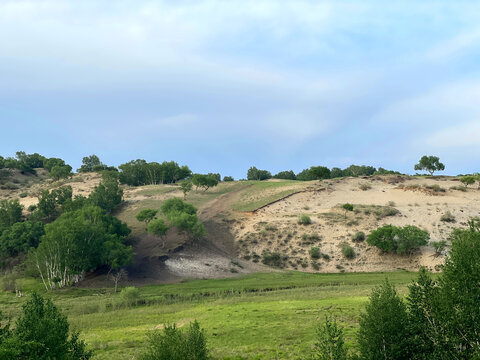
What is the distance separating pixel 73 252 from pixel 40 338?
56.4m

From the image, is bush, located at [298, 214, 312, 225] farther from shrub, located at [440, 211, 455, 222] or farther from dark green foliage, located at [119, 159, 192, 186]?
dark green foliage, located at [119, 159, 192, 186]

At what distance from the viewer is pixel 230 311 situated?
4878cm

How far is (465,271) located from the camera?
24375mm

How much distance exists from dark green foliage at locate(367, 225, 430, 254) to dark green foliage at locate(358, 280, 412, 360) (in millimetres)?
69476

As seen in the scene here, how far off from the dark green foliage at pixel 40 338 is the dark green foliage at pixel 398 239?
79918 millimetres

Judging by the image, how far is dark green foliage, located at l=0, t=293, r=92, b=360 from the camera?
21.5m

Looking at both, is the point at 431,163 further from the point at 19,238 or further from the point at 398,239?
the point at 19,238

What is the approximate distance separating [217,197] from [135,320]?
Answer: 9540 centimetres

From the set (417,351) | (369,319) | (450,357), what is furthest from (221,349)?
(450,357)

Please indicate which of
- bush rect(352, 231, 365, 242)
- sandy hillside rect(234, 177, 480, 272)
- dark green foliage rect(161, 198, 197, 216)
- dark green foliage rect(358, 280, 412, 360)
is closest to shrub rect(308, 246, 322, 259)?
sandy hillside rect(234, 177, 480, 272)

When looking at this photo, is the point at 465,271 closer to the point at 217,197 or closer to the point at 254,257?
the point at 254,257

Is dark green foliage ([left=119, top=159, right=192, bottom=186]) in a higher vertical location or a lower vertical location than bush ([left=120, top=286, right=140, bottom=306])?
higher

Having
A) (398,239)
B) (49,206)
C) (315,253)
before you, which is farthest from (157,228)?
(398,239)

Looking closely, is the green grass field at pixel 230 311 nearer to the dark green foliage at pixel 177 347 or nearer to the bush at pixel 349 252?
the dark green foliage at pixel 177 347
